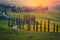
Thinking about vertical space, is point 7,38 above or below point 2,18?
below

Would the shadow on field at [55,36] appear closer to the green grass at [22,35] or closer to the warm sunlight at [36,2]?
the green grass at [22,35]

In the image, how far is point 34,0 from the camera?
206 cm

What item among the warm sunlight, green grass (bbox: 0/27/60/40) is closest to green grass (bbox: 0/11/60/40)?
green grass (bbox: 0/27/60/40)

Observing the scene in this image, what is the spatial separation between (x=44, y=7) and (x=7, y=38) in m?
0.66

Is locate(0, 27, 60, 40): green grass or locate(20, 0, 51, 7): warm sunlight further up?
locate(20, 0, 51, 7): warm sunlight

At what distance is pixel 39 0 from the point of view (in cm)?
206

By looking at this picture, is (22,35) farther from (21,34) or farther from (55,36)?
(55,36)

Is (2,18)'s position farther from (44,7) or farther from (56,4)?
(56,4)

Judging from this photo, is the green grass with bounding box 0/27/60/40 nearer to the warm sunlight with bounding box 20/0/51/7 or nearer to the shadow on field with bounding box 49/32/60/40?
the shadow on field with bounding box 49/32/60/40

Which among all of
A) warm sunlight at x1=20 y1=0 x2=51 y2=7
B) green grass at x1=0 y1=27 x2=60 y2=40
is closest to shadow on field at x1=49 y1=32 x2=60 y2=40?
green grass at x1=0 y1=27 x2=60 y2=40

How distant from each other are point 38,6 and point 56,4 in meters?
0.25

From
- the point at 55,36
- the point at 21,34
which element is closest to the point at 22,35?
the point at 21,34

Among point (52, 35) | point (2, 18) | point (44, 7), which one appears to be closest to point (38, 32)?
point (52, 35)

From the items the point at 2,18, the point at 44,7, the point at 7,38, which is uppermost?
the point at 44,7
